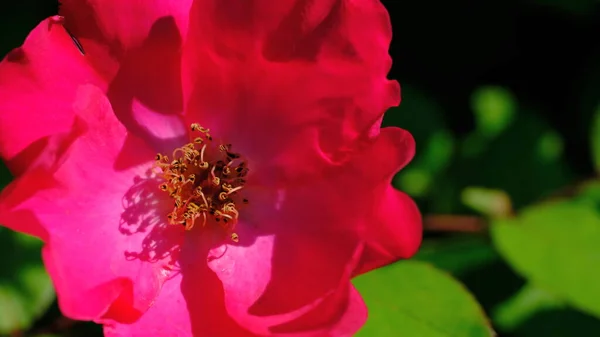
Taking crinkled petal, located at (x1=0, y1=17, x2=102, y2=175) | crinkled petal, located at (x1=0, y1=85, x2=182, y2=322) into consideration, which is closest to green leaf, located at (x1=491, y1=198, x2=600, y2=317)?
crinkled petal, located at (x1=0, y1=85, x2=182, y2=322)

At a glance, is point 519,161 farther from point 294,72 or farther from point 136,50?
A: point 136,50

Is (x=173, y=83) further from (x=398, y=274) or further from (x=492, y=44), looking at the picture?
(x=492, y=44)

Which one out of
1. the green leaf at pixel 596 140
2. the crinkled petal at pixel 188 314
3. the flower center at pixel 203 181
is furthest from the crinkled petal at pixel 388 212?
the green leaf at pixel 596 140

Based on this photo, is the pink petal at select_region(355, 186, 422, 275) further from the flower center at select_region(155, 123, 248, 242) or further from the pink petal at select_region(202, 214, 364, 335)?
the flower center at select_region(155, 123, 248, 242)

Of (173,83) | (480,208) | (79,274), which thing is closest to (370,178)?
(173,83)

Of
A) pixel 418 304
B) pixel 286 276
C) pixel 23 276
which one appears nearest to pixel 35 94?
pixel 286 276

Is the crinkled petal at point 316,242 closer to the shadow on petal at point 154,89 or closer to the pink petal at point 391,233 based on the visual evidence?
the pink petal at point 391,233
